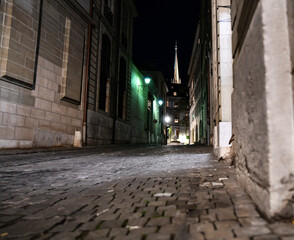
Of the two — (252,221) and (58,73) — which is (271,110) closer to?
(252,221)

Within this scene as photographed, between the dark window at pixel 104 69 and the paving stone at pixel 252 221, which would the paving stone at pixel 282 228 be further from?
the dark window at pixel 104 69

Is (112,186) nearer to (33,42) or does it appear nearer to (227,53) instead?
(227,53)

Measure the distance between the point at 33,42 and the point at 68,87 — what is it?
2635 mm

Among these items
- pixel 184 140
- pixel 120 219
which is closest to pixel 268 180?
pixel 120 219

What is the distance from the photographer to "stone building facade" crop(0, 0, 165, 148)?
7.95 meters

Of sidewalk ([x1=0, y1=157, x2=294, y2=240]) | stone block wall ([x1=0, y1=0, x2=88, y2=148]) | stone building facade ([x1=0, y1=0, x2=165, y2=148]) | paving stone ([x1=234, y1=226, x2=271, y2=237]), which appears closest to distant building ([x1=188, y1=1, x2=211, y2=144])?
stone building facade ([x1=0, y1=0, x2=165, y2=148])

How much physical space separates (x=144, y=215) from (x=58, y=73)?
1003 cm

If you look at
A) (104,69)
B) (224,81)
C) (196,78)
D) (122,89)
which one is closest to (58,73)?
(104,69)

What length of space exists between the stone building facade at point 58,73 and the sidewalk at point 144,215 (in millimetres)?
6710

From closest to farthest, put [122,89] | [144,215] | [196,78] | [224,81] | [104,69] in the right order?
[144,215] → [224,81] → [104,69] → [122,89] → [196,78]

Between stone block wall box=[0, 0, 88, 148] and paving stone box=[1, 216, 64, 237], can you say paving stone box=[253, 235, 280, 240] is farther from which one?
stone block wall box=[0, 0, 88, 148]

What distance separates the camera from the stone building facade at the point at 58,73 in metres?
7.95

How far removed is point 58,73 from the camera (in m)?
10.5

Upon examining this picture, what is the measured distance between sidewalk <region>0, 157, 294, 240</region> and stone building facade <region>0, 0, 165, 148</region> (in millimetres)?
6710
